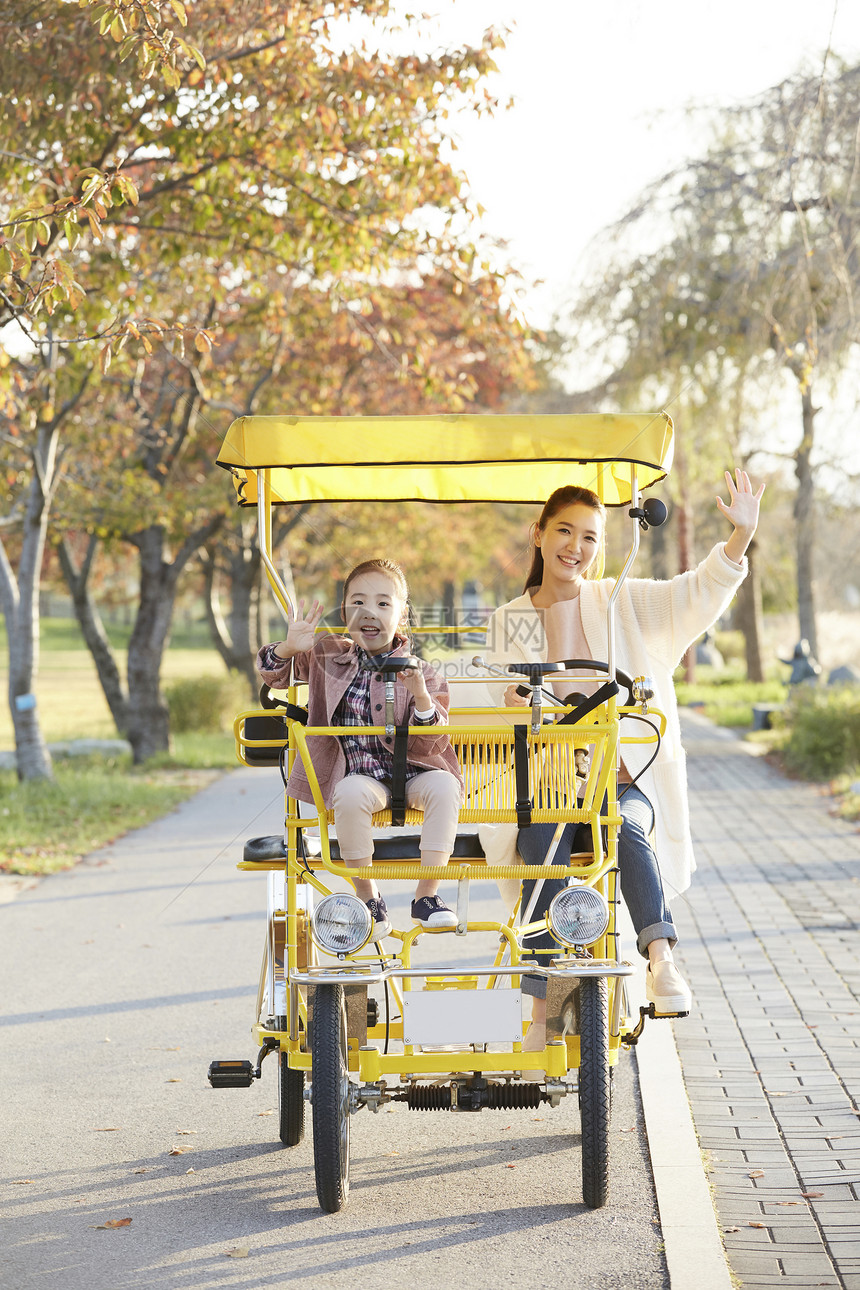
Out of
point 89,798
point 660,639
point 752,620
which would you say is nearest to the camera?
point 660,639

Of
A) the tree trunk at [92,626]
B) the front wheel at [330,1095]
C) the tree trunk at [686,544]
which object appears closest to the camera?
the front wheel at [330,1095]

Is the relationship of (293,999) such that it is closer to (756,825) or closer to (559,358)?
(756,825)

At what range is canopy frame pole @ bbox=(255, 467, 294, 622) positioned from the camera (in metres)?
4.72

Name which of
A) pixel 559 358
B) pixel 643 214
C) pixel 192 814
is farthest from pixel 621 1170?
pixel 559 358

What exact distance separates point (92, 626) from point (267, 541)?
1595cm

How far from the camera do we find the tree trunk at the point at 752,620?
89.9 ft

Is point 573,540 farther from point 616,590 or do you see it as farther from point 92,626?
point 92,626

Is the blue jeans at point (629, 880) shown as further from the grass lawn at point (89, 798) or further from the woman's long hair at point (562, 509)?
the grass lawn at point (89, 798)

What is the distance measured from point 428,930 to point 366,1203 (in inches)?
33.1

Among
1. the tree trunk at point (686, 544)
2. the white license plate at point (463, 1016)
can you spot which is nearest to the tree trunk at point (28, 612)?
the white license plate at point (463, 1016)

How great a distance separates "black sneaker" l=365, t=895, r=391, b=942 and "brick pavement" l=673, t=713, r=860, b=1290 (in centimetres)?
128

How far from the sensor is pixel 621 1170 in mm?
4582

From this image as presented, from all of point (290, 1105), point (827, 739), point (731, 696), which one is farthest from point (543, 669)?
point (731, 696)

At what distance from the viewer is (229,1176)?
4574 millimetres
